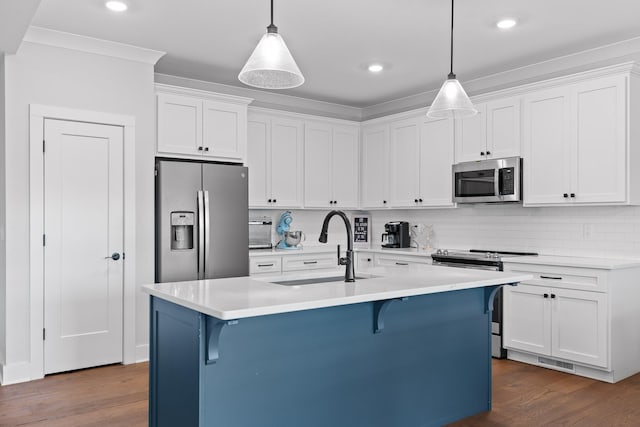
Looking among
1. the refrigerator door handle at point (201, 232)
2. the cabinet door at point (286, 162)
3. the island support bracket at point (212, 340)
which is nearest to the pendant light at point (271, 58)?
the island support bracket at point (212, 340)

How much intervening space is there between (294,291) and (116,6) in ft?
7.81

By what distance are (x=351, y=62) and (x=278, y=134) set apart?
1.35 m

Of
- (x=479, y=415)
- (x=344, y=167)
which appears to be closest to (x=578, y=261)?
(x=479, y=415)

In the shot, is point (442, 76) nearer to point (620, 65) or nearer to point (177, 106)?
point (620, 65)

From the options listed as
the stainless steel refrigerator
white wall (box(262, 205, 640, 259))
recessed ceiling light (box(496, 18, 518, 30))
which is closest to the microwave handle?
white wall (box(262, 205, 640, 259))

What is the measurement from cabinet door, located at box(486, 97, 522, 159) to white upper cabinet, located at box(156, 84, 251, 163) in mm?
2322

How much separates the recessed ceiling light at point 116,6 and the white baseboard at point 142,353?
263cm

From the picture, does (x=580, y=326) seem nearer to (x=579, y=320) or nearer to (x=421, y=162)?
(x=579, y=320)

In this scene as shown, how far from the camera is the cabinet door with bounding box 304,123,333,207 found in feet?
19.7

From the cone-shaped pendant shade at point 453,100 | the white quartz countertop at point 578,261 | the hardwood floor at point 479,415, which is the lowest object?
the hardwood floor at point 479,415

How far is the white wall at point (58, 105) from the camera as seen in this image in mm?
3838

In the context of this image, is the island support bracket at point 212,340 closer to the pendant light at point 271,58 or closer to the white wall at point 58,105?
the pendant light at point 271,58

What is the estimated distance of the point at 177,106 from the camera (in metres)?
4.73

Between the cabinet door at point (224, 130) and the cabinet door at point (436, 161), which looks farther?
the cabinet door at point (436, 161)
